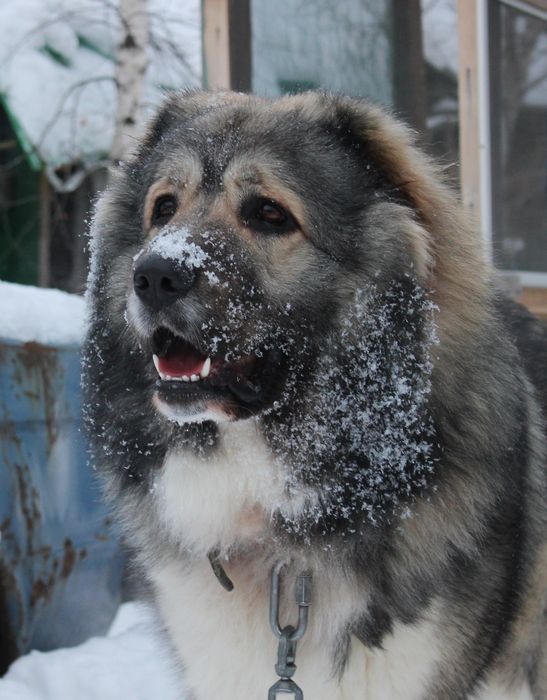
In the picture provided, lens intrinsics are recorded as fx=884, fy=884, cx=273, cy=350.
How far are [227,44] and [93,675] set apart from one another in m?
3.18

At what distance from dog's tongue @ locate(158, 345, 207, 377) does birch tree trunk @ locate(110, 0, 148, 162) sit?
5.90 metres

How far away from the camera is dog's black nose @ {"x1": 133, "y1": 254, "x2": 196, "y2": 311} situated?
6.21ft

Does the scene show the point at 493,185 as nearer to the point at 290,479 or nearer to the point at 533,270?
the point at 533,270

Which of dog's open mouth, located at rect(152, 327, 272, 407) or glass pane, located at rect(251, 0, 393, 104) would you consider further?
glass pane, located at rect(251, 0, 393, 104)

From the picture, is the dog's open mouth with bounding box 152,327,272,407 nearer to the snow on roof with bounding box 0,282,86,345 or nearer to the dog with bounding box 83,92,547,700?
the dog with bounding box 83,92,547,700

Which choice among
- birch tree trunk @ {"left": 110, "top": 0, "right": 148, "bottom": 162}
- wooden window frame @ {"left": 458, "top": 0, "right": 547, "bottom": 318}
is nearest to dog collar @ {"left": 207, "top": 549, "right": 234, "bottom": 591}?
wooden window frame @ {"left": 458, "top": 0, "right": 547, "bottom": 318}

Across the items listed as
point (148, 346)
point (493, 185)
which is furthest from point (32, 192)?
point (148, 346)

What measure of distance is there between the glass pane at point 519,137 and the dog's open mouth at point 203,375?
10.4 ft

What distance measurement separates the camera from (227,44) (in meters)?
4.67

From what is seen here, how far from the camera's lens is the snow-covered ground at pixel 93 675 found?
3.02 m

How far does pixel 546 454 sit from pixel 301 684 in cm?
96

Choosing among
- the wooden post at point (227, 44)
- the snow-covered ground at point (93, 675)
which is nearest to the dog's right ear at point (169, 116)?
the snow-covered ground at point (93, 675)

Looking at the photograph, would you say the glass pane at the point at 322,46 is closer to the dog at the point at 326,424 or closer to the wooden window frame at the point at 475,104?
the wooden window frame at the point at 475,104

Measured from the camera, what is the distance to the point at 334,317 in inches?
83.5
